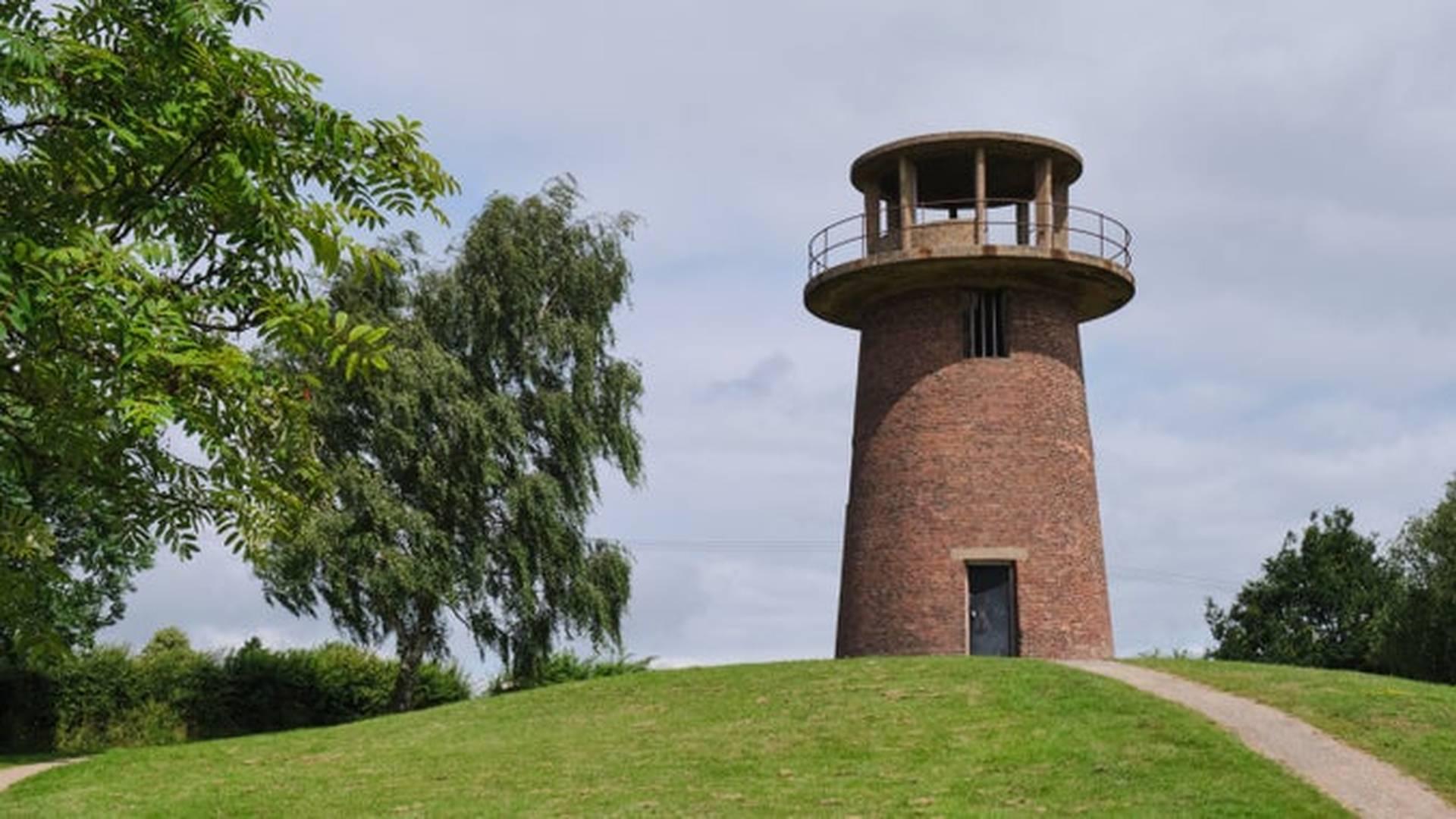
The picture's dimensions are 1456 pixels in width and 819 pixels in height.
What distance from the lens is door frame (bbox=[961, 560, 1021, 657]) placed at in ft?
95.8

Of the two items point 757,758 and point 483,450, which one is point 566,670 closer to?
point 483,450

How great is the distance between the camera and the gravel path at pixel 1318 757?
659 inches

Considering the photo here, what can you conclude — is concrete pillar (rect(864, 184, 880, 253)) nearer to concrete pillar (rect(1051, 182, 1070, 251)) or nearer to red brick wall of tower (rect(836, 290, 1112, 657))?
red brick wall of tower (rect(836, 290, 1112, 657))

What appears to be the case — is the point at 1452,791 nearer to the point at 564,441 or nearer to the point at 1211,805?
the point at 1211,805

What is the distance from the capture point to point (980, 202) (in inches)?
1156

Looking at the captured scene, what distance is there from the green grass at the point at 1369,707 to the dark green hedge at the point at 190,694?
59.7ft

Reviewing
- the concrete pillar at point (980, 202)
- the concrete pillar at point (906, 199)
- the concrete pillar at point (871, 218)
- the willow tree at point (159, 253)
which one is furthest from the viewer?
the concrete pillar at point (871, 218)

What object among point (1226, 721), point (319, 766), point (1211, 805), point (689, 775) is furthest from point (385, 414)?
point (1211, 805)

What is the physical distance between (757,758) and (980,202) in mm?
12990

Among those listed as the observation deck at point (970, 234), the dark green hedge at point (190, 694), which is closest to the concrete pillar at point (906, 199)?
the observation deck at point (970, 234)

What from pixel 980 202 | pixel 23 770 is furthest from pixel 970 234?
pixel 23 770

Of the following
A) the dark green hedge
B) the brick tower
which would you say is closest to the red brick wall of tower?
the brick tower

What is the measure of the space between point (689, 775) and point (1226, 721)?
7.15m

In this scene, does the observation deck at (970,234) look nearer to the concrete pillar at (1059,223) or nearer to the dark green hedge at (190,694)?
the concrete pillar at (1059,223)
